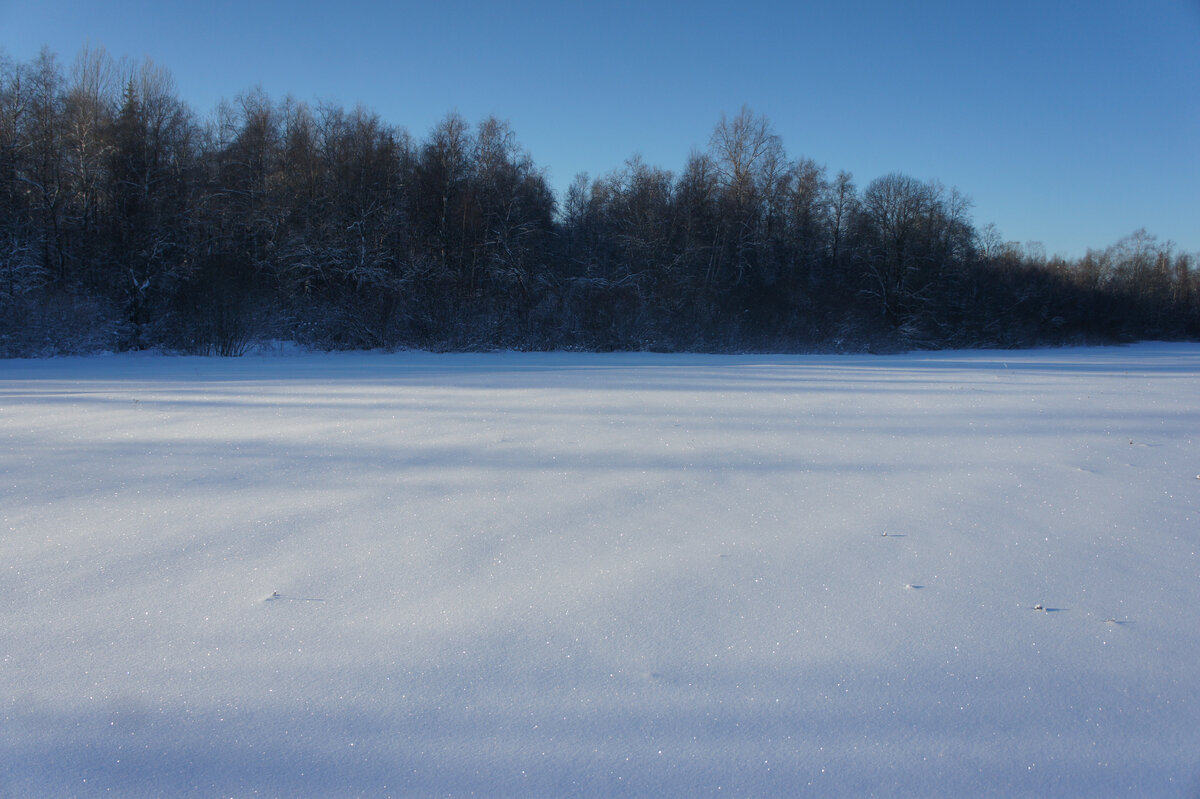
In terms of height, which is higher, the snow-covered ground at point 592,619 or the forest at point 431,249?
the forest at point 431,249

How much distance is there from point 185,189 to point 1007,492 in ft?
81.5

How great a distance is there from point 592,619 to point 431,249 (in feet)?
76.3

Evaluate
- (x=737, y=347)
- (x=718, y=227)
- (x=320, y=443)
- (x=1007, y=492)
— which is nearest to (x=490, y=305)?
(x=737, y=347)

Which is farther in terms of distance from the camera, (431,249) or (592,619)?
(431,249)

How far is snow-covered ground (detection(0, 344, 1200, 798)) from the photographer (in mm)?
1574

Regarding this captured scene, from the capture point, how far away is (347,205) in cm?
2217

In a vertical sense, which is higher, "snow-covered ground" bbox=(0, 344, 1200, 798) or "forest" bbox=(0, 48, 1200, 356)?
"forest" bbox=(0, 48, 1200, 356)

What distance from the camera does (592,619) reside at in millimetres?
2242

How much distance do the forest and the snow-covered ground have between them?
1590cm

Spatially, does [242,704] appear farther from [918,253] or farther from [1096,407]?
[918,253]

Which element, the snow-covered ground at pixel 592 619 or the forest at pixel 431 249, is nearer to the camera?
the snow-covered ground at pixel 592 619

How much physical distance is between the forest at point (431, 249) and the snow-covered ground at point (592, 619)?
626 inches

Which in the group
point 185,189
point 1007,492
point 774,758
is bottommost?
point 774,758

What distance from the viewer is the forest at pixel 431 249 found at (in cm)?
1830
